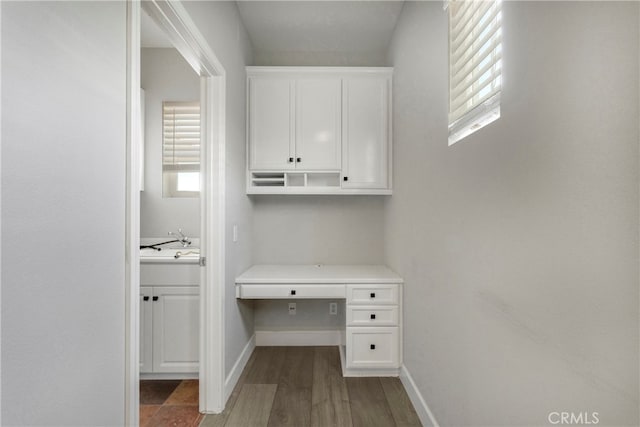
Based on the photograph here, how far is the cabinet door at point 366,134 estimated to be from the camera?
2691 mm

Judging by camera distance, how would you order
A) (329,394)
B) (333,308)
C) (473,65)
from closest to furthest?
1. (473,65)
2. (329,394)
3. (333,308)

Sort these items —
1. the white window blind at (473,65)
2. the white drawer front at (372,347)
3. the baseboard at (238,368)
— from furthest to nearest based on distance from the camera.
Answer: the white drawer front at (372,347) < the baseboard at (238,368) < the white window blind at (473,65)

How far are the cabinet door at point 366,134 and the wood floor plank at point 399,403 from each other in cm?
155

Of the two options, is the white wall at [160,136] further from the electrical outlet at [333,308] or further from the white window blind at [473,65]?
the white window blind at [473,65]

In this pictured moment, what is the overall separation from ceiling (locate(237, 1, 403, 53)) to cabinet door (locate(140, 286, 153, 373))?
228cm

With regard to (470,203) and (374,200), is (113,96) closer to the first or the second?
(470,203)

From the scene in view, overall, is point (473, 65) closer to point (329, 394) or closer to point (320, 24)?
point (320, 24)

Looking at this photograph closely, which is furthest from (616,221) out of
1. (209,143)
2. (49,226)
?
(209,143)

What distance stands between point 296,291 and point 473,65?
72.4 inches

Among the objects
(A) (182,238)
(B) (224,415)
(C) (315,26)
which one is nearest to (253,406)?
(B) (224,415)

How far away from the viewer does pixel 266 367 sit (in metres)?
2.52

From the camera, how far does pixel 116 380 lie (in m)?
0.98

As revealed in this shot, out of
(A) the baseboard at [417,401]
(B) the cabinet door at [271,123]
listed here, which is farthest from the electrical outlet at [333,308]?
(B) the cabinet door at [271,123]

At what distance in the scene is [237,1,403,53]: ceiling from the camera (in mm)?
2365
